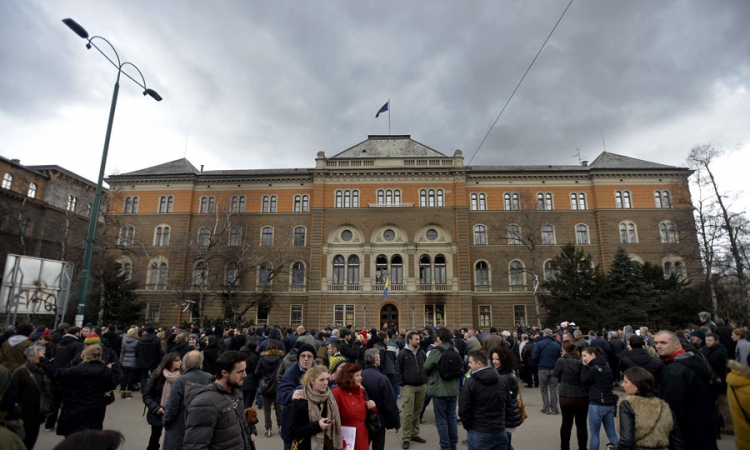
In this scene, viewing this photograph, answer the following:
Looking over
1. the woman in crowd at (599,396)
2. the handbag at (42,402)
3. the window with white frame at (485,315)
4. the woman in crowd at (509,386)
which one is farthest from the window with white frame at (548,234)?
the handbag at (42,402)

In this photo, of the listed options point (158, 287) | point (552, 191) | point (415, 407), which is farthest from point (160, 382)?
point (552, 191)

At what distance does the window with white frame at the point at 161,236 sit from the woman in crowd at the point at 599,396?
3769 cm

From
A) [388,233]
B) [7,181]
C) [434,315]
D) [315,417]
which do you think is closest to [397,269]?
[388,233]

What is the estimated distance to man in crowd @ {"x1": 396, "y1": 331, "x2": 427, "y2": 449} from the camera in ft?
25.8

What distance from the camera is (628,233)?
35000mm

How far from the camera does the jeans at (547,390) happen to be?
34.1 ft

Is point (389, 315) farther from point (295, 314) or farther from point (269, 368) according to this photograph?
point (269, 368)

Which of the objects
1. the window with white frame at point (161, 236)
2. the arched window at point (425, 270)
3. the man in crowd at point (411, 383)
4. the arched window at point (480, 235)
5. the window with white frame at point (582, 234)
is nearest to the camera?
the man in crowd at point (411, 383)

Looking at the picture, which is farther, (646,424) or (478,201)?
(478,201)

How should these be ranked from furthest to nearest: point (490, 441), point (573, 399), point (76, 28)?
point (76, 28)
point (573, 399)
point (490, 441)

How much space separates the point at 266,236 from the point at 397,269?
12.5m

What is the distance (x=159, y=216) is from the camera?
37.4 meters

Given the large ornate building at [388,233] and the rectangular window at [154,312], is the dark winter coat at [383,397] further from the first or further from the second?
the rectangular window at [154,312]

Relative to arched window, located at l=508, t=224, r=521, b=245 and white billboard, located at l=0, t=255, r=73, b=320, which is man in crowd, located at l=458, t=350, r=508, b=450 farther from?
arched window, located at l=508, t=224, r=521, b=245
